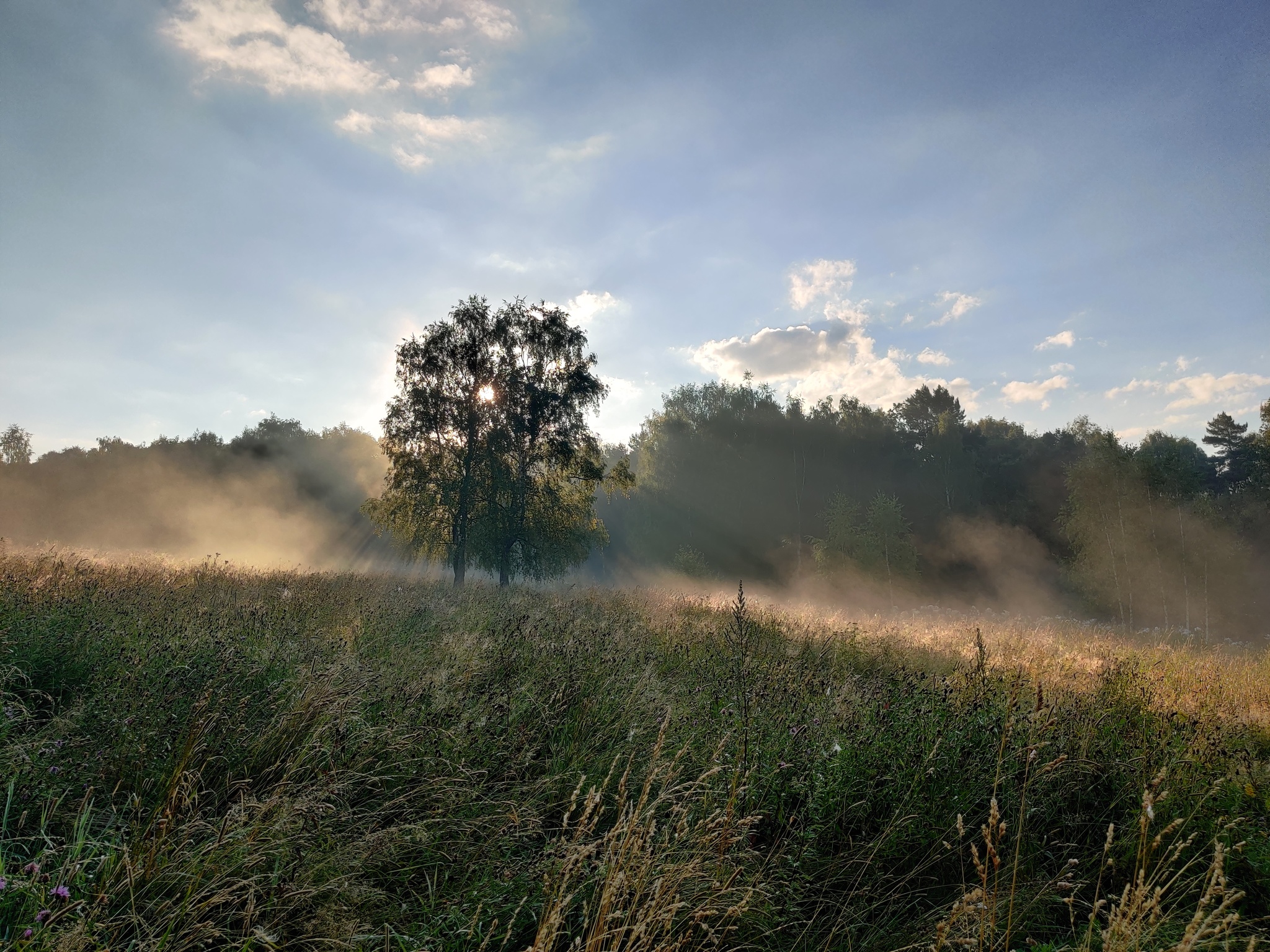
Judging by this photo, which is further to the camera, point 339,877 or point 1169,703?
point 1169,703

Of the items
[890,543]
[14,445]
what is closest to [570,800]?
[890,543]

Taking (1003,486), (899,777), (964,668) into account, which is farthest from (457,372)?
(1003,486)

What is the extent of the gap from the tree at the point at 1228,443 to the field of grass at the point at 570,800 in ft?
197

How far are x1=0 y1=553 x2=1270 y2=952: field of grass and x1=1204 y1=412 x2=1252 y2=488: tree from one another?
197 feet

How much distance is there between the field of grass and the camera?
6.78 feet

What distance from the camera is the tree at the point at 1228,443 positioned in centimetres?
4706

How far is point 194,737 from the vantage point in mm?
2488

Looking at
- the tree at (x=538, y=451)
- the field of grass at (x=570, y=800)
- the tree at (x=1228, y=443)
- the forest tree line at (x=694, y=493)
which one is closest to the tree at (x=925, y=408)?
the forest tree line at (x=694, y=493)

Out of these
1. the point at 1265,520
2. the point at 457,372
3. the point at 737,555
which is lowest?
the point at 737,555

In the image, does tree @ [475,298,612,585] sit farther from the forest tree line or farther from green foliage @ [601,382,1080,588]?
green foliage @ [601,382,1080,588]

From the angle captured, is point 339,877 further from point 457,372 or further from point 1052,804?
point 457,372

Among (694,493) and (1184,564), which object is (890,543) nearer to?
(1184,564)

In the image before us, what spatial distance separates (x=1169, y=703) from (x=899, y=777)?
4.49m

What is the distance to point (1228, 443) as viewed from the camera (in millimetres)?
49938
